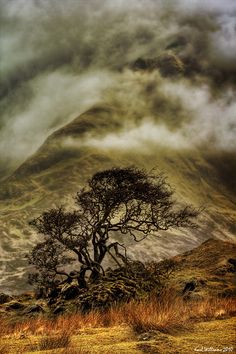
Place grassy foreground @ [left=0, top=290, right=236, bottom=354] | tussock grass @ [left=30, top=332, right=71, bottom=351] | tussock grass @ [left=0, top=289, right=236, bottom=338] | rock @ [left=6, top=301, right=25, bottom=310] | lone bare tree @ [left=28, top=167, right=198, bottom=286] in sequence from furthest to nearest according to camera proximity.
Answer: rock @ [left=6, top=301, right=25, bottom=310], lone bare tree @ [left=28, top=167, right=198, bottom=286], tussock grass @ [left=0, top=289, right=236, bottom=338], tussock grass @ [left=30, top=332, right=71, bottom=351], grassy foreground @ [left=0, top=290, right=236, bottom=354]

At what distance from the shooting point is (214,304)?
452 inches

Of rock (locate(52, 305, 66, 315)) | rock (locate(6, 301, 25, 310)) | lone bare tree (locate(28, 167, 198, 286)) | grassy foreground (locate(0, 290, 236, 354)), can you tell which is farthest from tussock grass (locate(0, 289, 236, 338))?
rock (locate(6, 301, 25, 310))

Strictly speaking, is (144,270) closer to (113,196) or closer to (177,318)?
(113,196)

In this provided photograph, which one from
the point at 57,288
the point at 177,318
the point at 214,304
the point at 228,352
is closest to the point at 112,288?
the point at 57,288

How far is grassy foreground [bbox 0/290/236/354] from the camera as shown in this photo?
687 centimetres

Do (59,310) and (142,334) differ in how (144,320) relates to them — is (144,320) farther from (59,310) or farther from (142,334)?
(59,310)

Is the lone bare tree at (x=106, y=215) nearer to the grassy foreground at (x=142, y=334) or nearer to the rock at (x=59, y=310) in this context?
the rock at (x=59, y=310)

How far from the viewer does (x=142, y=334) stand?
26.4 feet

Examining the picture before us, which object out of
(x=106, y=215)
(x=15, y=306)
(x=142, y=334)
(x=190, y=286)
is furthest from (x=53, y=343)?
(x=15, y=306)

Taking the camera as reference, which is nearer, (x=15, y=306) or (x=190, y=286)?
(x=190, y=286)

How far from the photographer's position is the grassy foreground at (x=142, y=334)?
6.87 metres

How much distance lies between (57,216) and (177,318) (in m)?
17.5

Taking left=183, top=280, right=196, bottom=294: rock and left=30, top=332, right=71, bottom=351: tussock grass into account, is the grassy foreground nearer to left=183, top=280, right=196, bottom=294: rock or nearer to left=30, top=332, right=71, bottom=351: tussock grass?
left=30, top=332, right=71, bottom=351: tussock grass

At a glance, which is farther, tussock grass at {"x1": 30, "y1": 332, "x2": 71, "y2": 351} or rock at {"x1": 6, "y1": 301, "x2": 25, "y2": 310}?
rock at {"x1": 6, "y1": 301, "x2": 25, "y2": 310}
